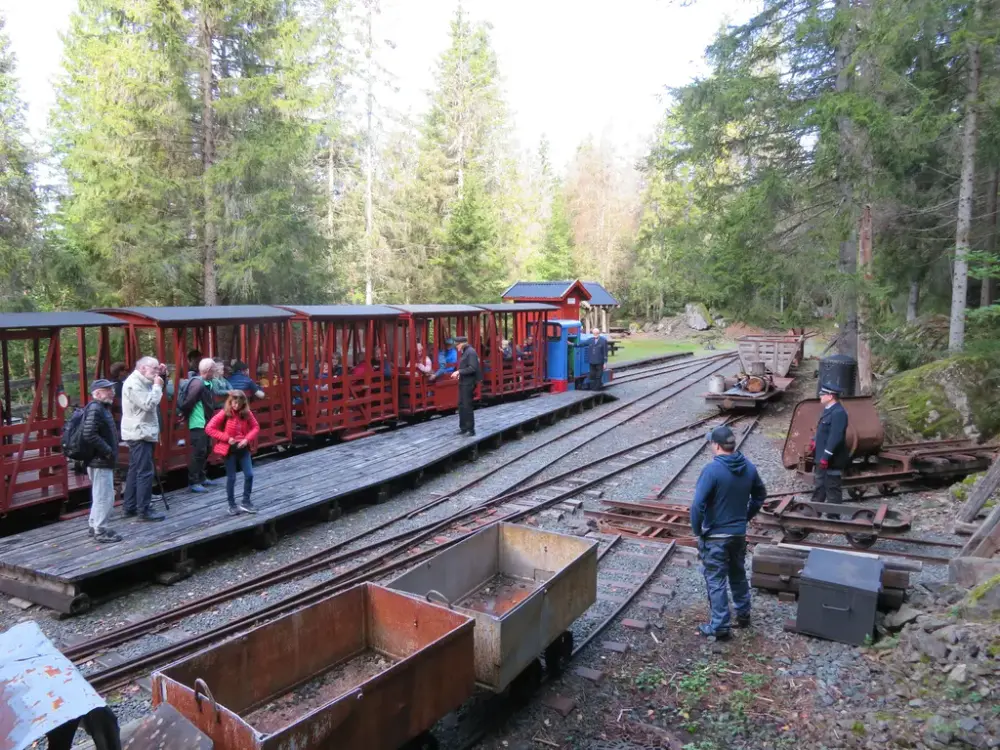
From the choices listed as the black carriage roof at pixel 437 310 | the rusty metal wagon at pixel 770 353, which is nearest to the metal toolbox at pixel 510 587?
the black carriage roof at pixel 437 310

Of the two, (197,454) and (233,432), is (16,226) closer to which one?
(197,454)

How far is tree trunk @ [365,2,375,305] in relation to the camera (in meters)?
29.2

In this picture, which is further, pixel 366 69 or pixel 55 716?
pixel 366 69

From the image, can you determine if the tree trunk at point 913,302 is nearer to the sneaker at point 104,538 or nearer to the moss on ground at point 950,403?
the moss on ground at point 950,403

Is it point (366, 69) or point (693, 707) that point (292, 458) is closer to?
point (693, 707)

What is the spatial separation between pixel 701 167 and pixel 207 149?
1256cm

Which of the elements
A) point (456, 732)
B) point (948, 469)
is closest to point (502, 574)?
point (456, 732)

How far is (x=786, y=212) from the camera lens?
15023 mm

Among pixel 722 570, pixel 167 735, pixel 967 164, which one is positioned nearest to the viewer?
pixel 167 735

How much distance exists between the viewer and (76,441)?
6.80 meters

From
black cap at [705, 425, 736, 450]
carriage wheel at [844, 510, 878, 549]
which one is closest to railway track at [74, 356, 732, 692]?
black cap at [705, 425, 736, 450]


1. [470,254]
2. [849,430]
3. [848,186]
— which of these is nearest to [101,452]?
[849,430]

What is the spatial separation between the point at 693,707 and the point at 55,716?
391 centimetres

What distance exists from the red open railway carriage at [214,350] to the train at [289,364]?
2cm
